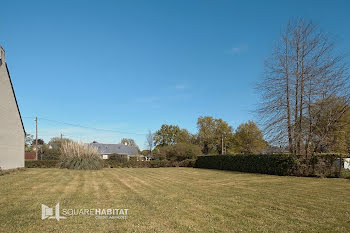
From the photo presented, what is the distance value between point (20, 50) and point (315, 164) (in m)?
17.7

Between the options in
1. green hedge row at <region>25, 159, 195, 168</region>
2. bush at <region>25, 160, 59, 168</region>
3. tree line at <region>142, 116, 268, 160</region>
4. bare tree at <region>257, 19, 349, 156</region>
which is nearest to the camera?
bare tree at <region>257, 19, 349, 156</region>

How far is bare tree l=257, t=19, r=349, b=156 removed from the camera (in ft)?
48.4

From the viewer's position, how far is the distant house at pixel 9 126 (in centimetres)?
1612

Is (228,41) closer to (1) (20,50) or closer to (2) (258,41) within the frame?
(2) (258,41)

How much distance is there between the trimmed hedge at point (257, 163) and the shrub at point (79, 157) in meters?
11.1

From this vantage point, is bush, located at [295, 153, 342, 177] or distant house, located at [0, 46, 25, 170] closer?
bush, located at [295, 153, 342, 177]

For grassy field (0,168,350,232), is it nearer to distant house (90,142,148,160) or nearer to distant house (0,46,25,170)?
distant house (0,46,25,170)

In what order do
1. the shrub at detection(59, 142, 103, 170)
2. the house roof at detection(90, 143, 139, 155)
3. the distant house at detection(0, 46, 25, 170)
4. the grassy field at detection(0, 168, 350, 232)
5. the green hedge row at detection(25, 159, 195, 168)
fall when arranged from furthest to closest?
the house roof at detection(90, 143, 139, 155) → the green hedge row at detection(25, 159, 195, 168) → the shrub at detection(59, 142, 103, 170) → the distant house at detection(0, 46, 25, 170) → the grassy field at detection(0, 168, 350, 232)

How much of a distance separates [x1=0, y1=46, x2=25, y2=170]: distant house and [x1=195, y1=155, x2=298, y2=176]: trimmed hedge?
1707 cm

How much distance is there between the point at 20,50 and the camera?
12.8 meters

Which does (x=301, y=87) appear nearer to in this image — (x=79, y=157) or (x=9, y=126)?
(x=79, y=157)

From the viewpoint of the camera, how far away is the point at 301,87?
1553 centimetres

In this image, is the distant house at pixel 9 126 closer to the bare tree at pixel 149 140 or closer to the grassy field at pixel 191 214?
the grassy field at pixel 191 214

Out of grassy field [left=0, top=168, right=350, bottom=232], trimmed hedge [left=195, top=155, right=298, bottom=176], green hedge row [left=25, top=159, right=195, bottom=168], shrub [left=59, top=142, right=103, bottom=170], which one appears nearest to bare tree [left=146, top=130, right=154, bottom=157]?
green hedge row [left=25, top=159, right=195, bottom=168]
